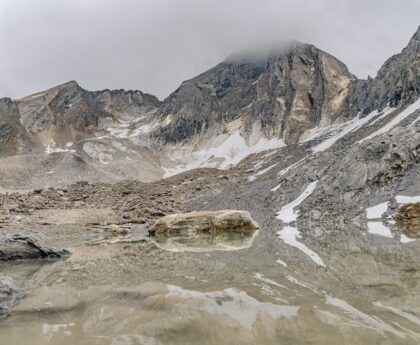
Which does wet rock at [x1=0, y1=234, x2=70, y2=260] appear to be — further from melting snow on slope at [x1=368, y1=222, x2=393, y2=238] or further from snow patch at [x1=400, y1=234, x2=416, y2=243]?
melting snow on slope at [x1=368, y1=222, x2=393, y2=238]

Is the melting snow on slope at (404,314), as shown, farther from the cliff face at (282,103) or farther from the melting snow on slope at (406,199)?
the cliff face at (282,103)

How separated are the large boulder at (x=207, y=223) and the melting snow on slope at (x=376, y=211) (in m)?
8.57

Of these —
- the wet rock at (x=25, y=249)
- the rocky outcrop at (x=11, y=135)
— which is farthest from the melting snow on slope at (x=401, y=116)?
the rocky outcrop at (x=11, y=135)

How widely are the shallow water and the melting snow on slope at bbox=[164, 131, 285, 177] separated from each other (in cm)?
8996

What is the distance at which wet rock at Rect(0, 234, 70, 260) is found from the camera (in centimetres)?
1917

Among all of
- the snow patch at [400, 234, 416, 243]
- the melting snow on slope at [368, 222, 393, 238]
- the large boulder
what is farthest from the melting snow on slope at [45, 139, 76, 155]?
the snow patch at [400, 234, 416, 243]

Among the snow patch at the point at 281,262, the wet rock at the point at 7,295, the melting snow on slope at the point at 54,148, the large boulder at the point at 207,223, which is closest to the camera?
the wet rock at the point at 7,295

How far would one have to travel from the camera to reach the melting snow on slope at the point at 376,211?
29766 millimetres

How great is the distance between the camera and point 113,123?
558ft

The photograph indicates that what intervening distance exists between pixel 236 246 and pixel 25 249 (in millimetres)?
10633

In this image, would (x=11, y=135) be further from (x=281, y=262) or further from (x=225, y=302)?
(x=225, y=302)

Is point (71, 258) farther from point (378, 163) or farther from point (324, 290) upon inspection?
point (378, 163)

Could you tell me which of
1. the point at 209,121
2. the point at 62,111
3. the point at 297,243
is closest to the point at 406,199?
the point at 297,243

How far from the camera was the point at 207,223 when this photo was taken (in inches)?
1323
